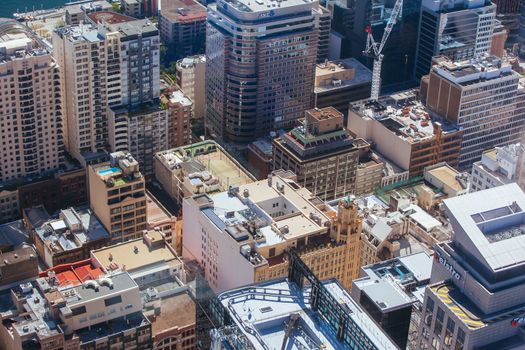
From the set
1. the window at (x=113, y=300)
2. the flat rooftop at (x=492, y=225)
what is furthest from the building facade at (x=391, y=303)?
the window at (x=113, y=300)

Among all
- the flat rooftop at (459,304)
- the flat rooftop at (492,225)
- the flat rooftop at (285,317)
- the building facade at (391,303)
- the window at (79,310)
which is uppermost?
the flat rooftop at (492,225)

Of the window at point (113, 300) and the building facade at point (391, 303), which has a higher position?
the building facade at point (391, 303)

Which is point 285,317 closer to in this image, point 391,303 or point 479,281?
point 479,281

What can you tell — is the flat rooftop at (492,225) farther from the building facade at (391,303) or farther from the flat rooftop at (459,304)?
the building facade at (391,303)

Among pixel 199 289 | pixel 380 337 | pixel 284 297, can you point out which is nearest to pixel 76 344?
pixel 199 289

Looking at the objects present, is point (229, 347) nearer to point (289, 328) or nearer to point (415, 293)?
point (289, 328)

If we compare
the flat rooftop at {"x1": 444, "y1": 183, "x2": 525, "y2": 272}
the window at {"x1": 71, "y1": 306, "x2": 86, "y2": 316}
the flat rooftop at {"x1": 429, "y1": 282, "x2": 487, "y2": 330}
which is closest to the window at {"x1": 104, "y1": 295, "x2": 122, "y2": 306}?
the window at {"x1": 71, "y1": 306, "x2": 86, "y2": 316}

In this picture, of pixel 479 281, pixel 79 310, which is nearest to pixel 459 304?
pixel 479 281
